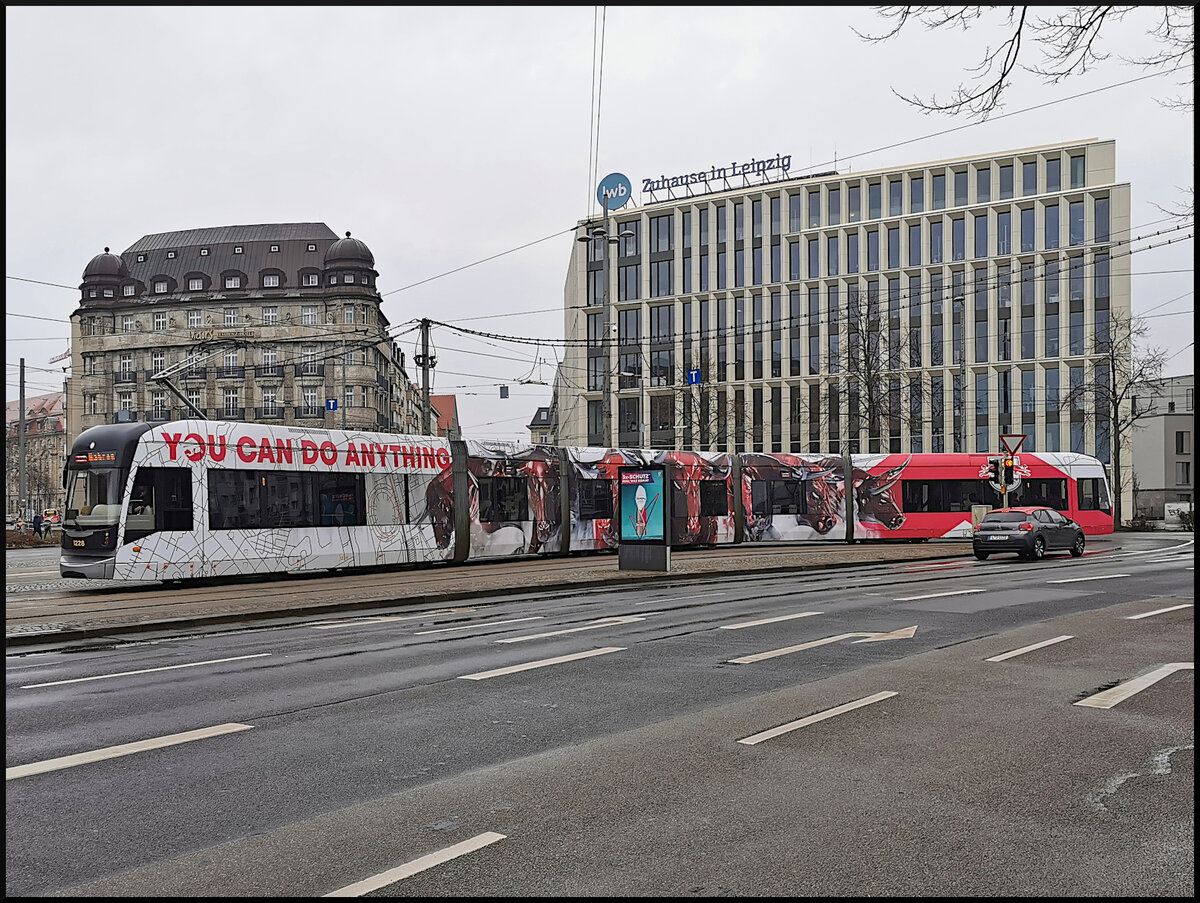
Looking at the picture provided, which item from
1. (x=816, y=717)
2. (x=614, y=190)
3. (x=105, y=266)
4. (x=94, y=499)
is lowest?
(x=816, y=717)

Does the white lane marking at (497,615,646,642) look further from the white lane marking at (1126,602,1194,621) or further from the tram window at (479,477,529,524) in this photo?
the tram window at (479,477,529,524)

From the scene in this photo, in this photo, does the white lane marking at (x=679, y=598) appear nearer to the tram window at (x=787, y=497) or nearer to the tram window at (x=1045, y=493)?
the tram window at (x=787, y=497)

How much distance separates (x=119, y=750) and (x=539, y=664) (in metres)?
4.39

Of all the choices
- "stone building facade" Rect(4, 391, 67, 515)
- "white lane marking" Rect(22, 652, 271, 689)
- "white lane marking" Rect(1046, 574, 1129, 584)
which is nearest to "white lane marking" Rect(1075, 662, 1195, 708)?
"white lane marking" Rect(22, 652, 271, 689)

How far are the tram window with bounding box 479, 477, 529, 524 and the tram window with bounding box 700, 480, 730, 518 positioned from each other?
7.77m

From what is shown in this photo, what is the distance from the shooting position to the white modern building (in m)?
71.8

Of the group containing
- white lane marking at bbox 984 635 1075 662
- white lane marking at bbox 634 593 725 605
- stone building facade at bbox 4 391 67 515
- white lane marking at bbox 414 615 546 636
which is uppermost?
stone building facade at bbox 4 391 67 515

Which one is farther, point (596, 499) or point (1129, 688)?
point (596, 499)

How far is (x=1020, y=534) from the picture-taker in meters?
29.6

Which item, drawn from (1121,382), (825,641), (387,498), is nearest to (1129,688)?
(825,641)

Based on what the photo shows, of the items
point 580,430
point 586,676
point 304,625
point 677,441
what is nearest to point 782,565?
point 304,625

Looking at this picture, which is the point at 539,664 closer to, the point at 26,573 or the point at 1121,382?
the point at 26,573

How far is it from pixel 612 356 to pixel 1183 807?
7738 cm

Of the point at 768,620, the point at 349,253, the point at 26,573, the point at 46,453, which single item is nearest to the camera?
the point at 768,620
